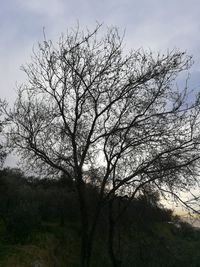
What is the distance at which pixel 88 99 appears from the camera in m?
17.3

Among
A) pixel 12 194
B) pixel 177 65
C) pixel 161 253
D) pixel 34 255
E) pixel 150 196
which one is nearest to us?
pixel 177 65

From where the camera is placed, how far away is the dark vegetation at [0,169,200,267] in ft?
60.2

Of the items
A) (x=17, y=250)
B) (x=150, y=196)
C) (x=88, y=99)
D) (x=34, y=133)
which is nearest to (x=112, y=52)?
(x=88, y=99)

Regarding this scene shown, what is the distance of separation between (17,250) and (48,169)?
357 cm

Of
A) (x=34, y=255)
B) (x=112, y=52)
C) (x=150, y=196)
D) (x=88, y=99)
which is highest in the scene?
(x=112, y=52)

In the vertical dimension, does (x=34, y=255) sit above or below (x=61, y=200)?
below

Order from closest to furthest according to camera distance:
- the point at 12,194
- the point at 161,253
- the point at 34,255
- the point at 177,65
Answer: the point at 177,65 → the point at 34,255 → the point at 161,253 → the point at 12,194

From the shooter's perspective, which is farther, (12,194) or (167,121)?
(12,194)

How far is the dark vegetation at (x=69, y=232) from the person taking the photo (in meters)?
18.3

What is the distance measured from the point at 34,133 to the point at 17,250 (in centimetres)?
487

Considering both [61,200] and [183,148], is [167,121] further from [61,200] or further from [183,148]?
[61,200]

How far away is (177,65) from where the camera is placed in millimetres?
16031

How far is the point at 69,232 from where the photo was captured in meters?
24.5

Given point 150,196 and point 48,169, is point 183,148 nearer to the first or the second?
point 150,196
